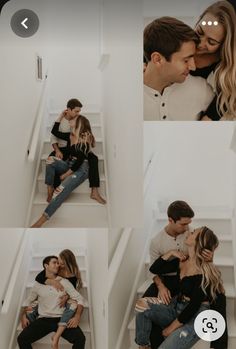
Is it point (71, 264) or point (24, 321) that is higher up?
point (71, 264)

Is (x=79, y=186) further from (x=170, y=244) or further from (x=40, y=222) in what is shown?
(x=170, y=244)

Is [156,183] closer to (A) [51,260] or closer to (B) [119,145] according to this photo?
(B) [119,145]

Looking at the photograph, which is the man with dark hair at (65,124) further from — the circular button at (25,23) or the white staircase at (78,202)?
the circular button at (25,23)

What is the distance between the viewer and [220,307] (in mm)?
1604

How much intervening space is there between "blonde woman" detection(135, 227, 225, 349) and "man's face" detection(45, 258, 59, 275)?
0.80ft

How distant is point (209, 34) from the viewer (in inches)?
63.0

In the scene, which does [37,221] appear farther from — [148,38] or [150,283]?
[148,38]

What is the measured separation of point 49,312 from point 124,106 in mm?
608

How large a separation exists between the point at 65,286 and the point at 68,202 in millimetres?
236

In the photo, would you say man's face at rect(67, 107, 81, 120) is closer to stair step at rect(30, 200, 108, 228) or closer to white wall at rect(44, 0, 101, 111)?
white wall at rect(44, 0, 101, 111)

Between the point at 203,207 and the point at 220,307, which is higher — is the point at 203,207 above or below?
above

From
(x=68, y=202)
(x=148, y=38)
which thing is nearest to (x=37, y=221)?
(x=68, y=202)

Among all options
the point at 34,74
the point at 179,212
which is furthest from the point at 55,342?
the point at 34,74

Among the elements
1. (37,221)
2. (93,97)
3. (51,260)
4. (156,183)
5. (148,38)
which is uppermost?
(148,38)
